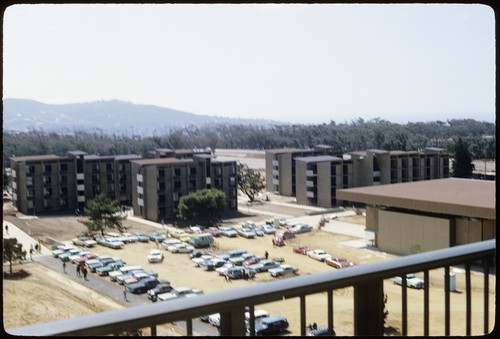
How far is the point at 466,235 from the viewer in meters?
6.66

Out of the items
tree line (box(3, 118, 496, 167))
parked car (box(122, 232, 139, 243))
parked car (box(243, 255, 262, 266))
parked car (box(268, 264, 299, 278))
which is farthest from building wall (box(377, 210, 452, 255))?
tree line (box(3, 118, 496, 167))

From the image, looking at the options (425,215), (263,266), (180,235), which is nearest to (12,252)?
(180,235)

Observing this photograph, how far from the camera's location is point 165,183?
10.9 meters

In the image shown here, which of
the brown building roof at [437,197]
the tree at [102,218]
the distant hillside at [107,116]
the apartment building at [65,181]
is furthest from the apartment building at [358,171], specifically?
the distant hillside at [107,116]

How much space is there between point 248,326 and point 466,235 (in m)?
6.62

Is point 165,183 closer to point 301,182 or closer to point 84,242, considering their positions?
point 84,242

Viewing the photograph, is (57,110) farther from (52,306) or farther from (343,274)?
(343,274)

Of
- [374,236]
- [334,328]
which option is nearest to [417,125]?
[374,236]

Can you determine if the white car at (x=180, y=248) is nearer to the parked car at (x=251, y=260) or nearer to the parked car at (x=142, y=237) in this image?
the parked car at (x=142, y=237)

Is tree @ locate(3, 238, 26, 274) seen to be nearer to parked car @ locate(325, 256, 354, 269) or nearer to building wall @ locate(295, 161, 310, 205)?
parked car @ locate(325, 256, 354, 269)

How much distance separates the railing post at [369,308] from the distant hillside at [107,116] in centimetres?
4701

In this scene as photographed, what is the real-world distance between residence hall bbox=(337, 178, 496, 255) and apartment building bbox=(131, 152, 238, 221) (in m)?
3.74

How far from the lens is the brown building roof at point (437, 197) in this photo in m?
6.39

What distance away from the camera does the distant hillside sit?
161ft
